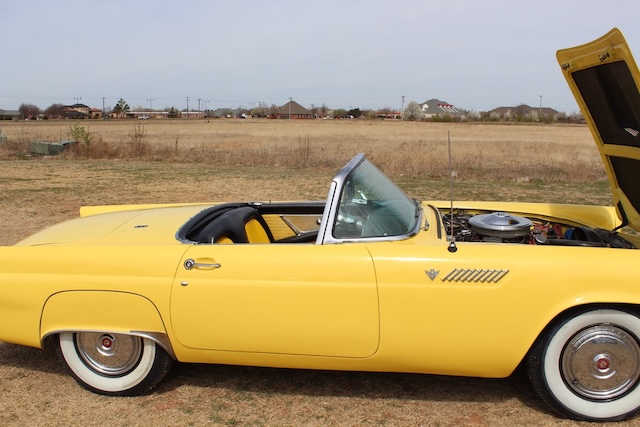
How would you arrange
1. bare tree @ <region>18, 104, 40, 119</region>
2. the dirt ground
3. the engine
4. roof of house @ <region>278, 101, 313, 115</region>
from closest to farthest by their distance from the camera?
the dirt ground
the engine
bare tree @ <region>18, 104, 40, 119</region>
roof of house @ <region>278, 101, 313, 115</region>

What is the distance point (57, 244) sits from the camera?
10.2 feet

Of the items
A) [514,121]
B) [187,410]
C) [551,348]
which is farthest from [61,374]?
[514,121]

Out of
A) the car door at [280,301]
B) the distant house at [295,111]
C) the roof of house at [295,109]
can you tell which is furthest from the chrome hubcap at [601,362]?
the roof of house at [295,109]

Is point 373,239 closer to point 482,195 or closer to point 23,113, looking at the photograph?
point 482,195

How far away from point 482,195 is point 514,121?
63.1 metres

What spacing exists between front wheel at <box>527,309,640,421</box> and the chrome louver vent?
0.37 m

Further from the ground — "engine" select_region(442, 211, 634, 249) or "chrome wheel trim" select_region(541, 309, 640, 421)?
"engine" select_region(442, 211, 634, 249)

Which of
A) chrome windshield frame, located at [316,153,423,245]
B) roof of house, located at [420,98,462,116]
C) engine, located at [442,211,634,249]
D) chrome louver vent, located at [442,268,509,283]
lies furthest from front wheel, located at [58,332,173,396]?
roof of house, located at [420,98,462,116]

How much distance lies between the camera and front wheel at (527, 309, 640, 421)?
8.59 feet

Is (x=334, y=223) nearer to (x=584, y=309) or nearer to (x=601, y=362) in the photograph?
(x=584, y=309)

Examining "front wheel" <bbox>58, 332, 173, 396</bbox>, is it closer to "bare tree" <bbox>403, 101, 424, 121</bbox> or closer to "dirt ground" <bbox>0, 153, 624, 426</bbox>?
"dirt ground" <bbox>0, 153, 624, 426</bbox>

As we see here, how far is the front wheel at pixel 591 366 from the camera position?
2617 mm

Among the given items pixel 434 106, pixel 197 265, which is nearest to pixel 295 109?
pixel 434 106

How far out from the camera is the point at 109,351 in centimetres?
300
